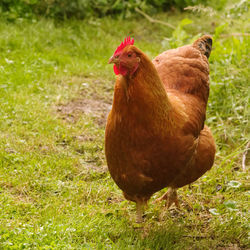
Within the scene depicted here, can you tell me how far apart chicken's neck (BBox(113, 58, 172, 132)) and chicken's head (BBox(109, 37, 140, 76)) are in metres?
0.04

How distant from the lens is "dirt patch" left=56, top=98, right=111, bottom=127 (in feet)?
17.1

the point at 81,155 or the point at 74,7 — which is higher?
the point at 74,7

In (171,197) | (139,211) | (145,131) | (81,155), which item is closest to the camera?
(145,131)

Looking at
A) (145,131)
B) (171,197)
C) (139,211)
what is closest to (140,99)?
(145,131)

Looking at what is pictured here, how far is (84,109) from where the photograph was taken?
5441 mm

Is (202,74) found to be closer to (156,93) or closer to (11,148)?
(156,93)

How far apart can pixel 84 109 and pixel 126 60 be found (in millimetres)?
2694

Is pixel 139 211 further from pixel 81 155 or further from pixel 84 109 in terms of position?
pixel 84 109

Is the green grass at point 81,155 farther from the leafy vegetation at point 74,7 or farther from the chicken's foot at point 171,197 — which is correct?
the leafy vegetation at point 74,7

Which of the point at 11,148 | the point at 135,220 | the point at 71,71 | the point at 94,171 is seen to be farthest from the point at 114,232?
the point at 71,71

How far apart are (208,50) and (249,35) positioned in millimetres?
1797

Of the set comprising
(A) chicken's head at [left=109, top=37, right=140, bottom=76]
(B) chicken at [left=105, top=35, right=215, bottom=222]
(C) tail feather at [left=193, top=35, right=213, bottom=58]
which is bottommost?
(B) chicken at [left=105, top=35, right=215, bottom=222]

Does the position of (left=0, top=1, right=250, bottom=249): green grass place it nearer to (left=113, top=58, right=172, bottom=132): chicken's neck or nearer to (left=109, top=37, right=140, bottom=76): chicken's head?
(left=113, top=58, right=172, bottom=132): chicken's neck

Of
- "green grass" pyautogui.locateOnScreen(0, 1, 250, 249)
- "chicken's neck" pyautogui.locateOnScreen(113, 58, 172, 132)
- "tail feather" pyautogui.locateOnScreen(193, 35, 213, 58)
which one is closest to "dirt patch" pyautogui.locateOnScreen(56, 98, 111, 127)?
"green grass" pyautogui.locateOnScreen(0, 1, 250, 249)
